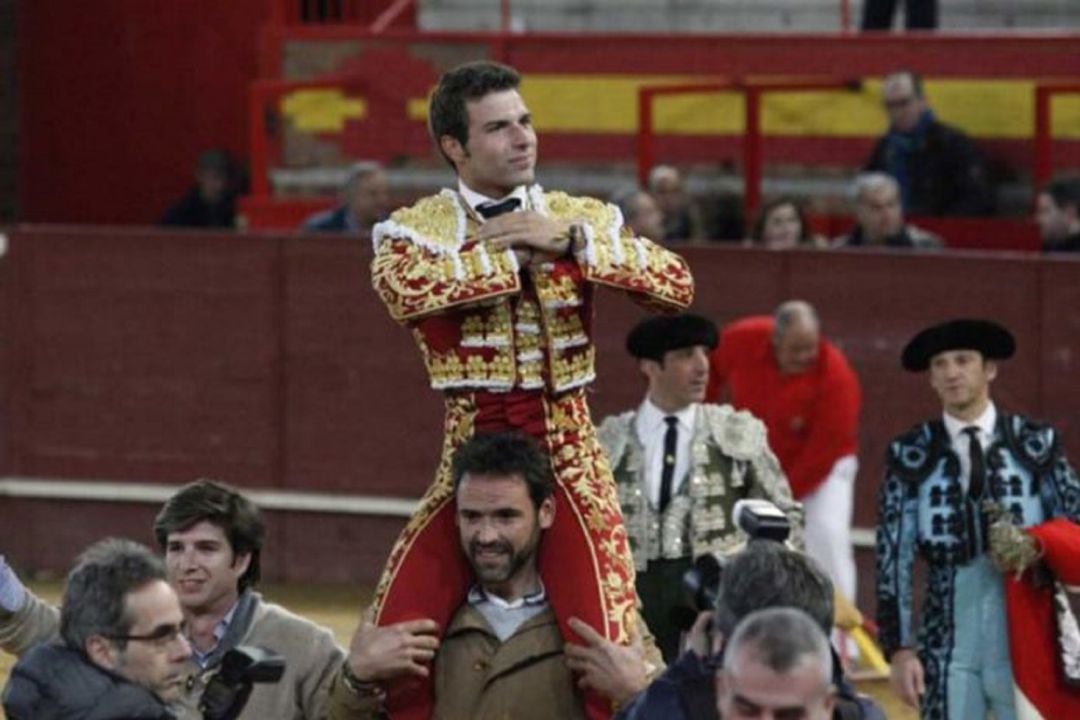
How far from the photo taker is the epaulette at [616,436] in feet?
29.0

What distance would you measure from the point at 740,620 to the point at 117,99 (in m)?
13.8

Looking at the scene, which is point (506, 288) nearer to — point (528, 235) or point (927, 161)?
point (528, 235)

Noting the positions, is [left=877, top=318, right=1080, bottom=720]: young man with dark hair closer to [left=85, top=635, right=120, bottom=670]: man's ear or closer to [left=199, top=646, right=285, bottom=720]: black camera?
[left=199, top=646, right=285, bottom=720]: black camera

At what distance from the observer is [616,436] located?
889 cm

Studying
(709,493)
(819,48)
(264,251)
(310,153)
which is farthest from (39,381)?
(709,493)

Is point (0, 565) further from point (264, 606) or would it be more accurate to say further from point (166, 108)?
point (166, 108)

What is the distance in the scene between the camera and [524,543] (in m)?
6.31

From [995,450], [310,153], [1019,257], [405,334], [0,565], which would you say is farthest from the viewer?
[310,153]

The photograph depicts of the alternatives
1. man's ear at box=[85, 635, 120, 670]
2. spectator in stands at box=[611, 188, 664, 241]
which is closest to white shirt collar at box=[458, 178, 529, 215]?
man's ear at box=[85, 635, 120, 670]

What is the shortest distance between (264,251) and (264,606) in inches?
288

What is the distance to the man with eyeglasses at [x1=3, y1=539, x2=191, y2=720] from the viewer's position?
16.7 feet

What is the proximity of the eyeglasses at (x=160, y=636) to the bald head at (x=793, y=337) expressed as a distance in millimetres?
6308

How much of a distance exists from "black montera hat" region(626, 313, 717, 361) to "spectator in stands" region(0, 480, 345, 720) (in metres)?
2.55

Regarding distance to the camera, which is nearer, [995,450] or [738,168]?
[995,450]
